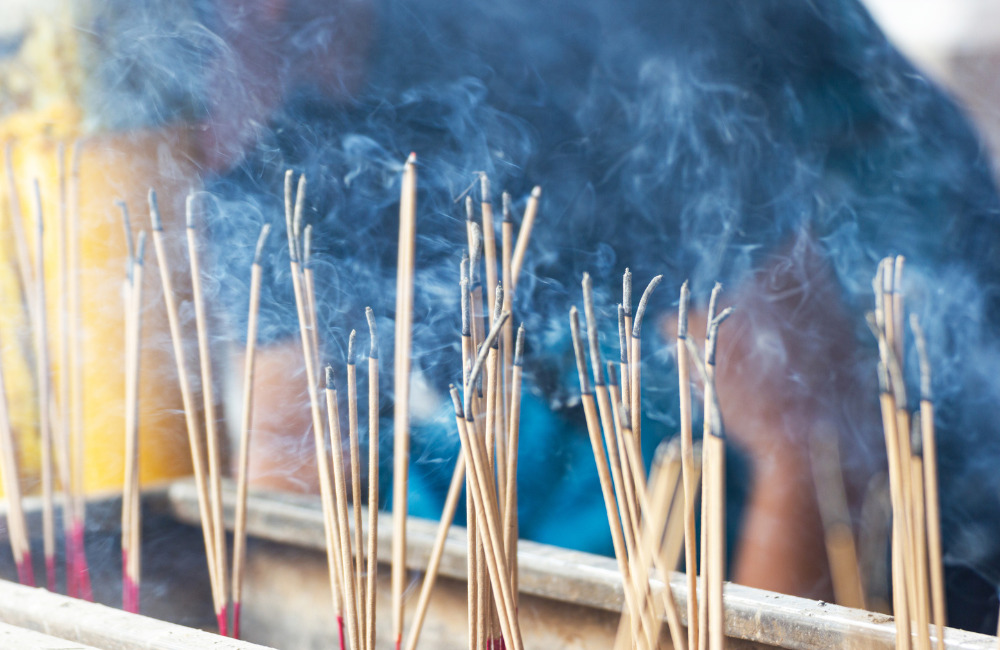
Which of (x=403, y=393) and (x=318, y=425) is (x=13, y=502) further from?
(x=403, y=393)

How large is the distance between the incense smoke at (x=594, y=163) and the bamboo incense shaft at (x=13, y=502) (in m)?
0.52

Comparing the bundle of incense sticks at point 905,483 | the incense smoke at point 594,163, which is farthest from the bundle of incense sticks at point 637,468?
the incense smoke at point 594,163

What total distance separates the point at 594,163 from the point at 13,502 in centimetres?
129

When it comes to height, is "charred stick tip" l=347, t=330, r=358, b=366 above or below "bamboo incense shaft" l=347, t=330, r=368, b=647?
above

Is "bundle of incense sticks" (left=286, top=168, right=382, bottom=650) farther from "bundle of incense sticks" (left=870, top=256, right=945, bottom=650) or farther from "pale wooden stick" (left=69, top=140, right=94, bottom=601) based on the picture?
"pale wooden stick" (left=69, top=140, right=94, bottom=601)

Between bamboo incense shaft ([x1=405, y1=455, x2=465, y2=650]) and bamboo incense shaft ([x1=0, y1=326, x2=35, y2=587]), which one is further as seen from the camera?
bamboo incense shaft ([x1=0, y1=326, x2=35, y2=587])

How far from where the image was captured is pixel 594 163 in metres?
1.71

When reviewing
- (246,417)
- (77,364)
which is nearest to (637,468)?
(246,417)

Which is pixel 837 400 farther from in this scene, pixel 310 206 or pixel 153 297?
pixel 153 297

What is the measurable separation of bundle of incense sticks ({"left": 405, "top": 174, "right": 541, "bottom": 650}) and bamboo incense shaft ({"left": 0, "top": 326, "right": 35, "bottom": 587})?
714 millimetres

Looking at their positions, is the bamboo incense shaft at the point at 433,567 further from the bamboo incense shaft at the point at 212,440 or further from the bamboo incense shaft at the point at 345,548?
the bamboo incense shaft at the point at 212,440

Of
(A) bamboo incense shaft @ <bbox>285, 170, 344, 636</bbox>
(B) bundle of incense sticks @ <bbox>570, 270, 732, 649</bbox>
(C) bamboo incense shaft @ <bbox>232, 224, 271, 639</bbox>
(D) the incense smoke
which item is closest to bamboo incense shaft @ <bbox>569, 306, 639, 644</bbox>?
(B) bundle of incense sticks @ <bbox>570, 270, 732, 649</bbox>

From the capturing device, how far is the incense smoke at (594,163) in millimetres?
1453

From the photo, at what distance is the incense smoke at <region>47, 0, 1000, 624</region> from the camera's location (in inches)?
57.2
